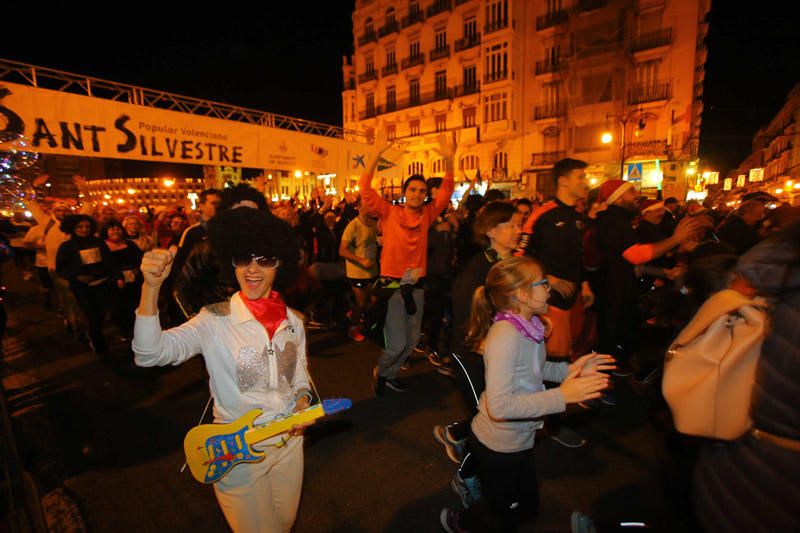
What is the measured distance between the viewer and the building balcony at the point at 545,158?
28.3 meters

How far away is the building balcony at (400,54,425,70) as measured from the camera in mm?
34875

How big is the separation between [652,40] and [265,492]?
31.6 meters

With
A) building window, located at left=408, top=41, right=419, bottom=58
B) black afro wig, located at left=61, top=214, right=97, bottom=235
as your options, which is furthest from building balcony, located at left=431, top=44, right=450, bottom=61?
black afro wig, located at left=61, top=214, right=97, bottom=235

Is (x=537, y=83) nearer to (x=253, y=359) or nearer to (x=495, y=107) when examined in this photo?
(x=495, y=107)

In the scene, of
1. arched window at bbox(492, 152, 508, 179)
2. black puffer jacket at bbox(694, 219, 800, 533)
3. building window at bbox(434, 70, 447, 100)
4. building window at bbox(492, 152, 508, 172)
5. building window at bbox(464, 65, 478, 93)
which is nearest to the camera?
black puffer jacket at bbox(694, 219, 800, 533)

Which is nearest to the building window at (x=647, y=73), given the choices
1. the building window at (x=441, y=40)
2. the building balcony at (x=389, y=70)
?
the building window at (x=441, y=40)

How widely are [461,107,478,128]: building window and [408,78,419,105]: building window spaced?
16.7 ft

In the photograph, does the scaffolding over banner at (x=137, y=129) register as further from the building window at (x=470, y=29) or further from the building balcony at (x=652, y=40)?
the building window at (x=470, y=29)

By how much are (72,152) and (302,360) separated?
6809 millimetres

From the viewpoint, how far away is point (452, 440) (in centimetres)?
322

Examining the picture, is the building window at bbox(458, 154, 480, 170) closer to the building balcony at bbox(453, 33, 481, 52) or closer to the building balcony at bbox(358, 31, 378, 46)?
the building balcony at bbox(453, 33, 481, 52)

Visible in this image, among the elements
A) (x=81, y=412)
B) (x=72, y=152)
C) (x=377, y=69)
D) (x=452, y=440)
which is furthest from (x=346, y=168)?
(x=377, y=69)

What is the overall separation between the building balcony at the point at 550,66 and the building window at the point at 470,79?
4.73m

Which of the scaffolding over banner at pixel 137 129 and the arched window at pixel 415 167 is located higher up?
the arched window at pixel 415 167
